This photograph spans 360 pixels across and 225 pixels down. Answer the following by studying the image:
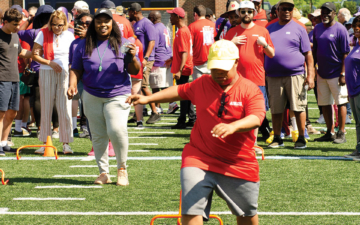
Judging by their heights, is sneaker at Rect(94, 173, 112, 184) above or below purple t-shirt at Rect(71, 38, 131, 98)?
below

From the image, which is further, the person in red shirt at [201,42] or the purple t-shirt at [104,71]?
the person in red shirt at [201,42]

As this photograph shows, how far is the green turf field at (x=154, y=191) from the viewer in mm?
5312

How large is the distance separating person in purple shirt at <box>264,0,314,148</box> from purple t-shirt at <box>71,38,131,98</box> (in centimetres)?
315

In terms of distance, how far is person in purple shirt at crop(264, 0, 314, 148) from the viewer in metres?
8.74

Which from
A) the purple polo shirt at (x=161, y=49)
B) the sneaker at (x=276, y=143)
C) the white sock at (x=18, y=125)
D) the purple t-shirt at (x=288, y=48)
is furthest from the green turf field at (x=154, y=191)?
the purple polo shirt at (x=161, y=49)

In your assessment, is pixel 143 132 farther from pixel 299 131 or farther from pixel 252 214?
pixel 252 214

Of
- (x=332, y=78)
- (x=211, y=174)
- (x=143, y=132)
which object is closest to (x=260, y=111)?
(x=211, y=174)

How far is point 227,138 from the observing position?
4.02 meters

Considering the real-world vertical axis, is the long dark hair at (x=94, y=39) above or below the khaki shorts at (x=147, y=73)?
above

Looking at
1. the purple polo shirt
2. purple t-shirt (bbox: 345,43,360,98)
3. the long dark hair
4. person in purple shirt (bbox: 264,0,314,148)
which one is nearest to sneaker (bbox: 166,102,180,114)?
the purple polo shirt

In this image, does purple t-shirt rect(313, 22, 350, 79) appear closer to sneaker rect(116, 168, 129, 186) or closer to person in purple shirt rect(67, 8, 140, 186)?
person in purple shirt rect(67, 8, 140, 186)

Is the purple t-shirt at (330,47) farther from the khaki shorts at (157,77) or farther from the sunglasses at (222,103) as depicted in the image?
the sunglasses at (222,103)

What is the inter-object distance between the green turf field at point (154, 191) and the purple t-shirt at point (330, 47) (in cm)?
152

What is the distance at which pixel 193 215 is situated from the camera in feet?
13.0
